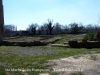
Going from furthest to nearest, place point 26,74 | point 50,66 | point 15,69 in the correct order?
point 50,66 → point 15,69 → point 26,74

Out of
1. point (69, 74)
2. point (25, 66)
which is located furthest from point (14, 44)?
point (69, 74)

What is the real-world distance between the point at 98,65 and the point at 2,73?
4119 mm

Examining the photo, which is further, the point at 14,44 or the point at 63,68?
the point at 14,44

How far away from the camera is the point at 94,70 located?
742cm

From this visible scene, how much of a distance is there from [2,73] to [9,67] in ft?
2.39

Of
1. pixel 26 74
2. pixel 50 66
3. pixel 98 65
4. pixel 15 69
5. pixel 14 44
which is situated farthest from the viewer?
pixel 14 44

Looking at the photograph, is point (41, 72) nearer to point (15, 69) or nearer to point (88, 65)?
point (15, 69)

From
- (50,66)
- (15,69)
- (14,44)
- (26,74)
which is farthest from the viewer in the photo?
(14,44)

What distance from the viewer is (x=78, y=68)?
7.52m

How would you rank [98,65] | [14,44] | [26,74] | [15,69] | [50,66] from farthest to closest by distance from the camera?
[14,44], [98,65], [50,66], [15,69], [26,74]

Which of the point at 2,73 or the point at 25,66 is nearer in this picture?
the point at 2,73

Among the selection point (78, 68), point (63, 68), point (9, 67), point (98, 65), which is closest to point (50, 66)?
point (63, 68)

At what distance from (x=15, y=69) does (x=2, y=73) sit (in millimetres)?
586

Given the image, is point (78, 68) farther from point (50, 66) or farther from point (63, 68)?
point (50, 66)
